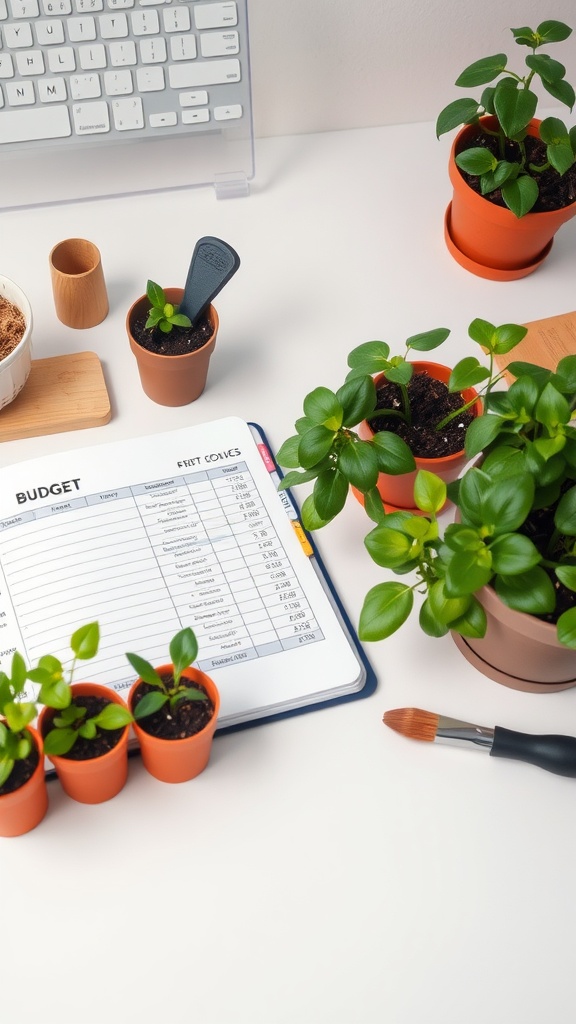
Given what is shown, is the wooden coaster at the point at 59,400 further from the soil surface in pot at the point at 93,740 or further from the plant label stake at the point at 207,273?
the soil surface in pot at the point at 93,740

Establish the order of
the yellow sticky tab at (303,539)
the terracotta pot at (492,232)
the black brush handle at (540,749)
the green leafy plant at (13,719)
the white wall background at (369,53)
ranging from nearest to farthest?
the green leafy plant at (13,719) → the black brush handle at (540,749) → the yellow sticky tab at (303,539) → the terracotta pot at (492,232) → the white wall background at (369,53)

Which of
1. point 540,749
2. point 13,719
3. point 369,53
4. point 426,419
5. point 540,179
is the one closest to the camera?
point 13,719

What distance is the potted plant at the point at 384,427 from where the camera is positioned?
73 centimetres

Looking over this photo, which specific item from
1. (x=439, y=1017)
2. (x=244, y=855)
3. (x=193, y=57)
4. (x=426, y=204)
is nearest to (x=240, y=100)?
(x=193, y=57)

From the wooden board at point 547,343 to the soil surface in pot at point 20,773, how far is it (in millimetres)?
586

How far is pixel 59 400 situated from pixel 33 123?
336 mm

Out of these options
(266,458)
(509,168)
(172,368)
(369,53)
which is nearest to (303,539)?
(266,458)

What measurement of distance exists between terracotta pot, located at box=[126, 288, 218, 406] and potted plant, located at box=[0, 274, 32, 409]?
3.7 inches

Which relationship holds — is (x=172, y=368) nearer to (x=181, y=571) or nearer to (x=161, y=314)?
(x=161, y=314)

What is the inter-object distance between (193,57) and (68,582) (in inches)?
23.7

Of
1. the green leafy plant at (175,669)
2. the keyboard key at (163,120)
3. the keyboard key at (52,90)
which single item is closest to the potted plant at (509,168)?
the keyboard key at (163,120)

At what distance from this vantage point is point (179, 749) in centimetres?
66

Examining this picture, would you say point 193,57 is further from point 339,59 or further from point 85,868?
point 85,868

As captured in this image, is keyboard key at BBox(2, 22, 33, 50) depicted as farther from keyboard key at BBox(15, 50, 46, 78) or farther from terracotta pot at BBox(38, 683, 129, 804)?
terracotta pot at BBox(38, 683, 129, 804)
